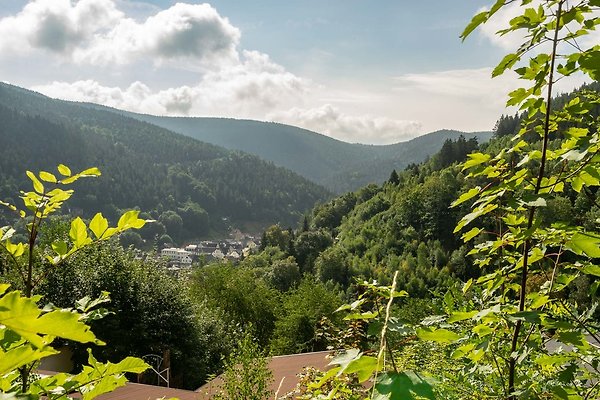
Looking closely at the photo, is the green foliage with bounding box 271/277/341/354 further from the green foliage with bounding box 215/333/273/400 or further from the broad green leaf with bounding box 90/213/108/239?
the broad green leaf with bounding box 90/213/108/239

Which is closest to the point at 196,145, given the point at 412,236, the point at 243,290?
the point at 412,236

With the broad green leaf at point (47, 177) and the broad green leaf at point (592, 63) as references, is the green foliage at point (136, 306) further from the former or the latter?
the broad green leaf at point (592, 63)

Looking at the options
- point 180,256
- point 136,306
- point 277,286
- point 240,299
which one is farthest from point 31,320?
point 180,256

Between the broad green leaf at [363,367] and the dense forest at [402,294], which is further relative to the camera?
the dense forest at [402,294]

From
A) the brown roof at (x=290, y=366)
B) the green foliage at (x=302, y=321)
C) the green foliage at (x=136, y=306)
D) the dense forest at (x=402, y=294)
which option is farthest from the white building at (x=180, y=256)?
the brown roof at (x=290, y=366)

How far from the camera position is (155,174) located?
156 meters

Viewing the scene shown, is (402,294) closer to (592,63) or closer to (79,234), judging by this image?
(592,63)

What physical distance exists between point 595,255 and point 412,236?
6243cm

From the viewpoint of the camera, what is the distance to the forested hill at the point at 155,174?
131m

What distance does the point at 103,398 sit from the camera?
944cm

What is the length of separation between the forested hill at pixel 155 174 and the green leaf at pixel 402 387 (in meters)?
123

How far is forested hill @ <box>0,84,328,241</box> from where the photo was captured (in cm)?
13112

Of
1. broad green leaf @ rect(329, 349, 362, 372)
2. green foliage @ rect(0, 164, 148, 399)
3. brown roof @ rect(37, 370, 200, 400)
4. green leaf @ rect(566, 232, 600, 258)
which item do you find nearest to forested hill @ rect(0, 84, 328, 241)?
brown roof @ rect(37, 370, 200, 400)

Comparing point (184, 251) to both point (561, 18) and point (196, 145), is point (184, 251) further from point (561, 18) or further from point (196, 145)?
point (561, 18)
